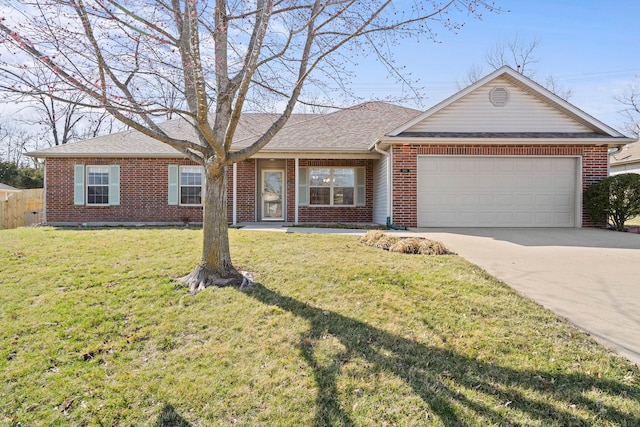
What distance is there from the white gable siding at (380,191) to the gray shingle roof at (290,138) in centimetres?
89

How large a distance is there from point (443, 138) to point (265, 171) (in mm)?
6694

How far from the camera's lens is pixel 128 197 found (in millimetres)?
12234

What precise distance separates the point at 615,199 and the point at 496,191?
288 cm

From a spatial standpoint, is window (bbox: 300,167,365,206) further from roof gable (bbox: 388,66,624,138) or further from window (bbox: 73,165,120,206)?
window (bbox: 73,165,120,206)

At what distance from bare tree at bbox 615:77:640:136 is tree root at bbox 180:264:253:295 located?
31472mm

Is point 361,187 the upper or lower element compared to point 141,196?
upper

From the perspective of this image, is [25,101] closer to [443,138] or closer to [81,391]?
[81,391]

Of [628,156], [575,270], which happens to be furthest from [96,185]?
[628,156]

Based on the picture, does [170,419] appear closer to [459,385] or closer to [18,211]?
[459,385]

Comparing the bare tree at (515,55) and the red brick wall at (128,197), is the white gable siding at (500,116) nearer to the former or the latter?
the red brick wall at (128,197)

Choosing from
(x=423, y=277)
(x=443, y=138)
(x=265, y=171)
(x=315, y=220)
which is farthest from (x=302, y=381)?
(x=265, y=171)

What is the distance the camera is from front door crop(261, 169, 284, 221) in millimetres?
13227

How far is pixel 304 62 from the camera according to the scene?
4.67 m

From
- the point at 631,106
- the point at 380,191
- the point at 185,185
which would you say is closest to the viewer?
the point at 380,191
